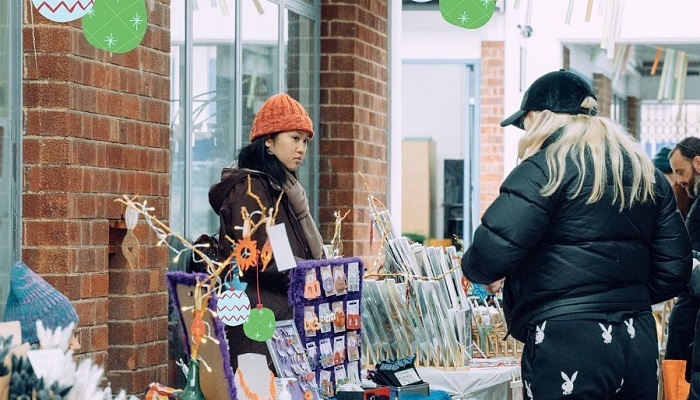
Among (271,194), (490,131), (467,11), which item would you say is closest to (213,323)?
(271,194)

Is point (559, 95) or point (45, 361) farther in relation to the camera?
point (559, 95)

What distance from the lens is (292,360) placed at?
4.32m

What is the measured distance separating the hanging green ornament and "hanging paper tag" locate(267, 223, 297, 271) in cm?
55

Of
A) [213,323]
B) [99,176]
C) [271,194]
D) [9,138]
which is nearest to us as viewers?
[213,323]

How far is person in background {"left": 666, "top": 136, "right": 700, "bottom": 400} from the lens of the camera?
4.77 metres

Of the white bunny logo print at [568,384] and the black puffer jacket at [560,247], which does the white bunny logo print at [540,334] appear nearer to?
the black puffer jacket at [560,247]

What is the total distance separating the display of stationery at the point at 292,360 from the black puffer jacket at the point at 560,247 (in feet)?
2.17

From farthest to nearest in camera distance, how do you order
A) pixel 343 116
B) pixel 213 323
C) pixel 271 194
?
pixel 343 116 < pixel 271 194 < pixel 213 323

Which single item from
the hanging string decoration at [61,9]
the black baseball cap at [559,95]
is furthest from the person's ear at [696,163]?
the hanging string decoration at [61,9]

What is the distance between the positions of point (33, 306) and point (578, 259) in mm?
1657

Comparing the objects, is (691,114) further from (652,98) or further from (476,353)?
(476,353)

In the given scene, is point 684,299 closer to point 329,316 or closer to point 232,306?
point 329,316

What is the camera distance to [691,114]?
22562mm

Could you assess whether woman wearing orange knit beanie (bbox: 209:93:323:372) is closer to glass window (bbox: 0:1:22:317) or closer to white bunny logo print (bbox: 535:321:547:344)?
glass window (bbox: 0:1:22:317)
